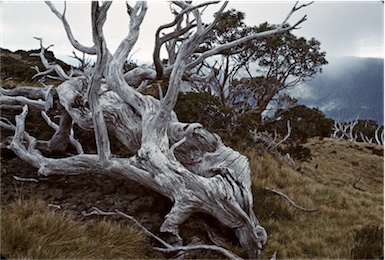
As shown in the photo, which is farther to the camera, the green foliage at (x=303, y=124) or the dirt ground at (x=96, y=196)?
the green foliage at (x=303, y=124)

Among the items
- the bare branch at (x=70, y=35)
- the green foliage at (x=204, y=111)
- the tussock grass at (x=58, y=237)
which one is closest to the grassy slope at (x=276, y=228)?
the tussock grass at (x=58, y=237)

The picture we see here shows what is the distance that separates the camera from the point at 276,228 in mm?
6305

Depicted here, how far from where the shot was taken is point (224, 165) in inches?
244

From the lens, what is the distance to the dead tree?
529 cm

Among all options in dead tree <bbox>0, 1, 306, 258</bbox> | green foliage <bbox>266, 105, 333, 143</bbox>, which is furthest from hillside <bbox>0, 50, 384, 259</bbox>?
green foliage <bbox>266, 105, 333, 143</bbox>

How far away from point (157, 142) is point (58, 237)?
5.89 ft

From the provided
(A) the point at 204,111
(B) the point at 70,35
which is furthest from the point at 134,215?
(A) the point at 204,111

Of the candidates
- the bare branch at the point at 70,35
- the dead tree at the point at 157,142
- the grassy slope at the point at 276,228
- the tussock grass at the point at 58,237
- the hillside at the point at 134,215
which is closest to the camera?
the tussock grass at the point at 58,237

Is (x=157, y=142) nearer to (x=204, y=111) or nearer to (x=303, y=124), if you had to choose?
(x=204, y=111)

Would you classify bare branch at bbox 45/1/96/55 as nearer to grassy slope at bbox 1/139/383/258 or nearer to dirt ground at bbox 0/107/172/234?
dirt ground at bbox 0/107/172/234

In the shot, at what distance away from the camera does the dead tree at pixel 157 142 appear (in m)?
5.29

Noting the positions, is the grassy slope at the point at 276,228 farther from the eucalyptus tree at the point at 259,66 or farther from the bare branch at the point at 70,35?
the eucalyptus tree at the point at 259,66

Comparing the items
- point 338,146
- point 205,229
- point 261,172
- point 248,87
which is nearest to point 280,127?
point 248,87

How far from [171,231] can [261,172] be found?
4.11m
